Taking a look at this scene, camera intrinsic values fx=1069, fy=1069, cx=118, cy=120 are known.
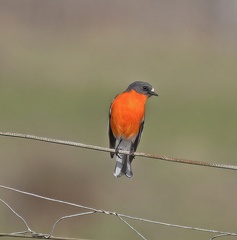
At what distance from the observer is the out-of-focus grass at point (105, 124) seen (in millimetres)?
14211

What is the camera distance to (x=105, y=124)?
681 inches

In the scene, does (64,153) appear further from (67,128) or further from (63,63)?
(63,63)

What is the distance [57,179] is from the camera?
48.5 ft

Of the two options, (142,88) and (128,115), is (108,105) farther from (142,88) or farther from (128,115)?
(128,115)

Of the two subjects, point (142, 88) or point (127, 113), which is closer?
point (127, 113)

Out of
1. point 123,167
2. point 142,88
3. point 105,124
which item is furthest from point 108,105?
point 142,88

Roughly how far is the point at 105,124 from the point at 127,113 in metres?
9.84

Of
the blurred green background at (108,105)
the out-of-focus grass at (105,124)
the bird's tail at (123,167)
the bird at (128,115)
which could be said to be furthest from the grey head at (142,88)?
the out-of-focus grass at (105,124)

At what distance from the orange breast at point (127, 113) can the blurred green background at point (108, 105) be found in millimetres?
5078

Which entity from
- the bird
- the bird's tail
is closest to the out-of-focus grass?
the bird's tail

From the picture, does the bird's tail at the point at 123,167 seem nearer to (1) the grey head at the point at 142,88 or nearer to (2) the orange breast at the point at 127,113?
(2) the orange breast at the point at 127,113

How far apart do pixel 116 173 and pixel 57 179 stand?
6.94 metres

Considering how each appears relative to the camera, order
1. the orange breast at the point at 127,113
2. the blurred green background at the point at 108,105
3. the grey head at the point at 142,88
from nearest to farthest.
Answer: the orange breast at the point at 127,113, the grey head at the point at 142,88, the blurred green background at the point at 108,105

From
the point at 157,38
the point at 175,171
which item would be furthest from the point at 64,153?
the point at 157,38
